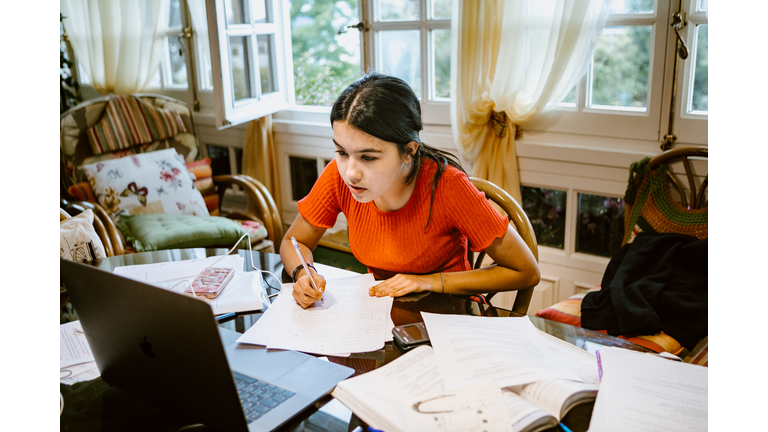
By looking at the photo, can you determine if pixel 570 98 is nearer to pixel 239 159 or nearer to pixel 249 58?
pixel 249 58

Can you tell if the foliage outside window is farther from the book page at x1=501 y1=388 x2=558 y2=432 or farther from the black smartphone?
the book page at x1=501 y1=388 x2=558 y2=432

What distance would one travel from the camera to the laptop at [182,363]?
0.72m

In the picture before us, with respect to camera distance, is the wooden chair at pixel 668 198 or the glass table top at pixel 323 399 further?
the wooden chair at pixel 668 198

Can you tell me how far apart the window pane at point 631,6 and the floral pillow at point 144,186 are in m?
1.94

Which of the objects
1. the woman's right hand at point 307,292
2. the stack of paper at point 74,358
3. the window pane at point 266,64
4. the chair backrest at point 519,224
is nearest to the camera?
the stack of paper at point 74,358

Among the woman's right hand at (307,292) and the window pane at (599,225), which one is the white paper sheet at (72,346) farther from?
the window pane at (599,225)

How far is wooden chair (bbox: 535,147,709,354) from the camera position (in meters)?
1.88

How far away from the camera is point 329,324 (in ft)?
3.69

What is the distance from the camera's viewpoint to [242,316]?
1205 mm

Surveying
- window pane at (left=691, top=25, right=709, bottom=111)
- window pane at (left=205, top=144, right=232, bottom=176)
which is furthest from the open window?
window pane at (left=691, top=25, right=709, bottom=111)

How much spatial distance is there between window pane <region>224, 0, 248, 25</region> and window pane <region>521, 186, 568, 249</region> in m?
1.47

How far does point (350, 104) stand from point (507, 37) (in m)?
1.19

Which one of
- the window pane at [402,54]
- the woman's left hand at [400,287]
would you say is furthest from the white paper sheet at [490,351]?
the window pane at [402,54]
